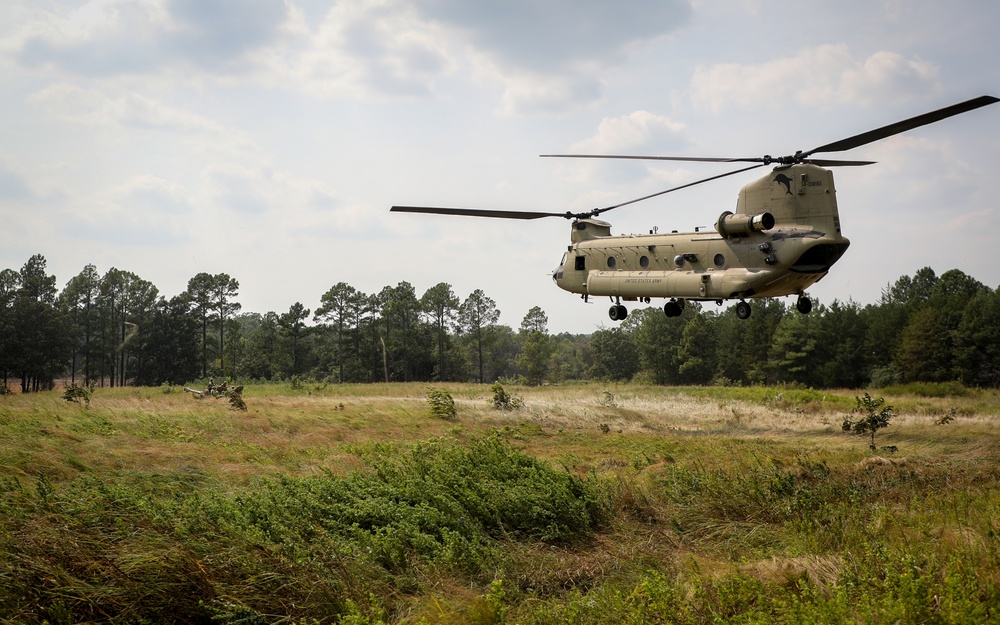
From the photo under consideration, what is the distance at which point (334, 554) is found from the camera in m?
7.89

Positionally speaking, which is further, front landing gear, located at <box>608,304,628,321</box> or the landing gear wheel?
front landing gear, located at <box>608,304,628,321</box>

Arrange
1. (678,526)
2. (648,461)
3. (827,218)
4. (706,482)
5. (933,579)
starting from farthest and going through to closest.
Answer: (827,218) < (648,461) < (706,482) < (678,526) < (933,579)

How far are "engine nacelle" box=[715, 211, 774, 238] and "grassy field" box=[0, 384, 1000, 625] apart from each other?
6327mm

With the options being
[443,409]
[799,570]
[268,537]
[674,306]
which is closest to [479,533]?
[268,537]

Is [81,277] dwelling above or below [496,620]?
above

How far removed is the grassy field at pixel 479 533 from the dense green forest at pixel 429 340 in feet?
128

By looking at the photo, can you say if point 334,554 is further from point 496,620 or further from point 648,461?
point 648,461

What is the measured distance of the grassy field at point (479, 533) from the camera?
6480 mm

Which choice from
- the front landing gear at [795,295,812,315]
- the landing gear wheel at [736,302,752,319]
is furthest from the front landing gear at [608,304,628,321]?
the front landing gear at [795,295,812,315]

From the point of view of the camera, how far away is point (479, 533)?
9273mm

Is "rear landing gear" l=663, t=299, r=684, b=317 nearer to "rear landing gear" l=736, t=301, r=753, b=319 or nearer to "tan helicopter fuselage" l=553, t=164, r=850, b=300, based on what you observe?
"tan helicopter fuselage" l=553, t=164, r=850, b=300

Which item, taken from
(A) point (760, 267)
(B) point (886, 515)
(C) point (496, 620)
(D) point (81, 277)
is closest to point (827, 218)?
(A) point (760, 267)

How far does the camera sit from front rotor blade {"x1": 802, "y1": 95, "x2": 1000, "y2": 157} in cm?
1362

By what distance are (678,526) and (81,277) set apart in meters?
73.7
